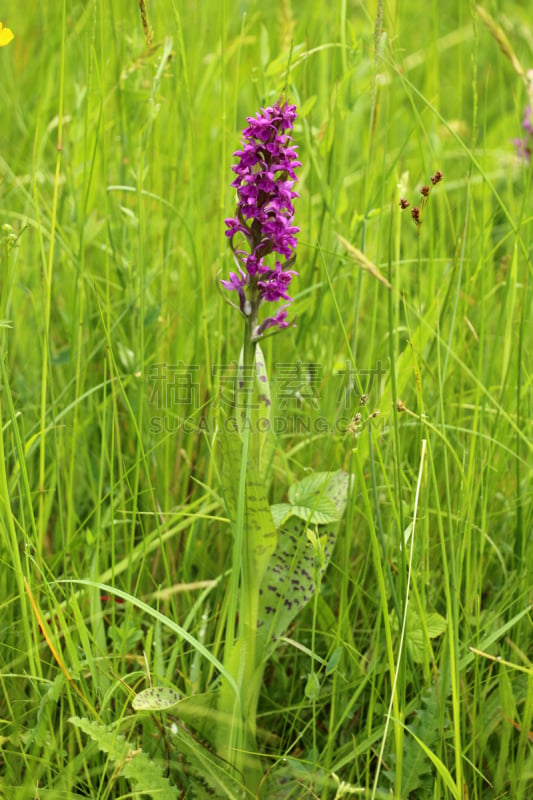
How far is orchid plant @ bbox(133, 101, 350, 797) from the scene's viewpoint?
142 centimetres

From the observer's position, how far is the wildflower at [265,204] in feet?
4.73

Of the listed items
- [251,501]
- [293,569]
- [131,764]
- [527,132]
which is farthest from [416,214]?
[527,132]

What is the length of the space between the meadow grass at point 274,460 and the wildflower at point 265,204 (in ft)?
0.36

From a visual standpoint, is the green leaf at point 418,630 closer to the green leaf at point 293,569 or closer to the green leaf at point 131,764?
the green leaf at point 293,569

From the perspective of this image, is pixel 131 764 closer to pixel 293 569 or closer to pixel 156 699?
pixel 156 699

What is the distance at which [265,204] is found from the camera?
1493 mm

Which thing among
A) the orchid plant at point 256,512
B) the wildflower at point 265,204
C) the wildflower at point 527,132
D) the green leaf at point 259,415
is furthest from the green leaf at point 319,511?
the wildflower at point 527,132

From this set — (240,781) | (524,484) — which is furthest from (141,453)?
(524,484)

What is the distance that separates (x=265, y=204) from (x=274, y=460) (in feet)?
1.98

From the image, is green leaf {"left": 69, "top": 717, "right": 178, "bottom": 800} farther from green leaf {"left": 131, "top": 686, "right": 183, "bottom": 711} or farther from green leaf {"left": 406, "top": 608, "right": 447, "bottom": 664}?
green leaf {"left": 406, "top": 608, "right": 447, "bottom": 664}

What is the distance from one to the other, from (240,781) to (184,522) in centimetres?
56

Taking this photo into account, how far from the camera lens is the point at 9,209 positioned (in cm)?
260

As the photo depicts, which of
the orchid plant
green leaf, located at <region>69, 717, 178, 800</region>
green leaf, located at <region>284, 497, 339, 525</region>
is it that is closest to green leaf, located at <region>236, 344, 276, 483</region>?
the orchid plant

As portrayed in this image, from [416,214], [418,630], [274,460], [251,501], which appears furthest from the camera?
[274,460]
